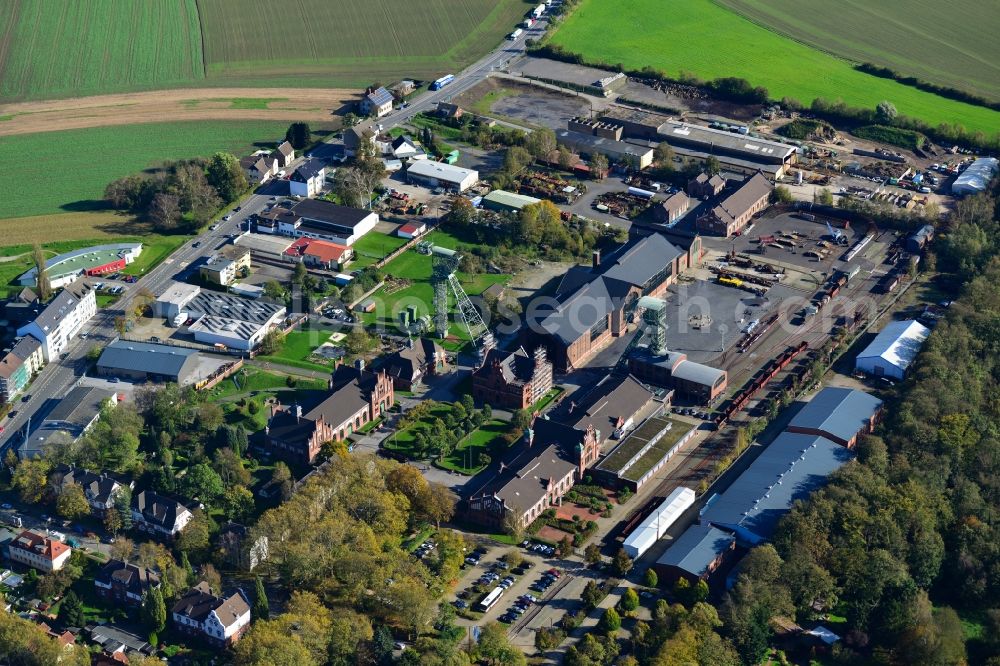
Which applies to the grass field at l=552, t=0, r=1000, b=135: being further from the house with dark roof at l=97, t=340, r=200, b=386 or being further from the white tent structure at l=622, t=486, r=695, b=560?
the house with dark roof at l=97, t=340, r=200, b=386

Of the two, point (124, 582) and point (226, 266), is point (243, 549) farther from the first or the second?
point (226, 266)

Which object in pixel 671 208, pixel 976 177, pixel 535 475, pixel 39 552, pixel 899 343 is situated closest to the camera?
pixel 39 552

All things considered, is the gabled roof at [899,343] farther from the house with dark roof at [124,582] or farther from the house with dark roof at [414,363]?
the house with dark roof at [124,582]

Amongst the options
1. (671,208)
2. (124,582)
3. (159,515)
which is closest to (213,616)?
(124,582)

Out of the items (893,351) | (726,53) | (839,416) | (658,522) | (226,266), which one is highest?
(726,53)

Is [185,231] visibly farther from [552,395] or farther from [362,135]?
[552,395]

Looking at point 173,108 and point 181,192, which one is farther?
point 173,108

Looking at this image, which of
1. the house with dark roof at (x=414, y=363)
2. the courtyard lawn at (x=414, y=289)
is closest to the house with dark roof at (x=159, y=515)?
the house with dark roof at (x=414, y=363)
